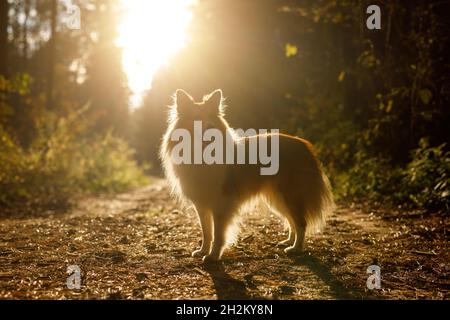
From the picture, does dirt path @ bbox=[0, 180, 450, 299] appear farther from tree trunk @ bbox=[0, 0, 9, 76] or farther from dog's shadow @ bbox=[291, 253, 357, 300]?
tree trunk @ bbox=[0, 0, 9, 76]

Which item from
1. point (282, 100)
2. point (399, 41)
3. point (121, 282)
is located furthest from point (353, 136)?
point (121, 282)

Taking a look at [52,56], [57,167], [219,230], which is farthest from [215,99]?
[52,56]

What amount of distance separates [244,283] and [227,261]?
2.92ft

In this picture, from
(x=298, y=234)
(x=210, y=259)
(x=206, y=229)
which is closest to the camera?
(x=210, y=259)

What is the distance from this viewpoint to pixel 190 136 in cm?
522

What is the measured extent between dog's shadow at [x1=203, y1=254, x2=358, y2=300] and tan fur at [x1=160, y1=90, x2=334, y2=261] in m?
0.37

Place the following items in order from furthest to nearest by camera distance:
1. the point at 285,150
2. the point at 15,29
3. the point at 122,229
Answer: the point at 15,29 → the point at 122,229 → the point at 285,150

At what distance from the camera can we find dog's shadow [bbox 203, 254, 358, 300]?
3.69 metres

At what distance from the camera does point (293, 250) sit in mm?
5332

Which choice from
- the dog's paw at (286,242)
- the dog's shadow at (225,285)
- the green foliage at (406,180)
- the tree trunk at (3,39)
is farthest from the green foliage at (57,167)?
the green foliage at (406,180)

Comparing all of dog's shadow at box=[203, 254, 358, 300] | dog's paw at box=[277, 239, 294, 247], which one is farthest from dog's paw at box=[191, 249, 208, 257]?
dog's paw at box=[277, 239, 294, 247]

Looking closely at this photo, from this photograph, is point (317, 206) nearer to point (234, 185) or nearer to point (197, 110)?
point (234, 185)

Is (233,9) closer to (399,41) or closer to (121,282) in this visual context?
(399,41)

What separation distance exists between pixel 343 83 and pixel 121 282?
1248 centimetres
